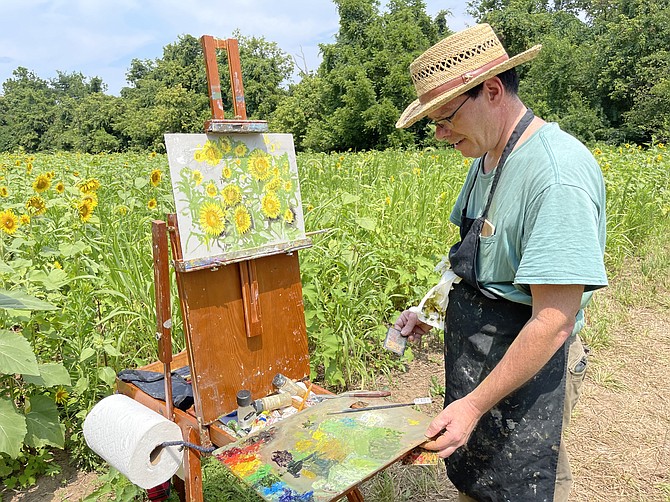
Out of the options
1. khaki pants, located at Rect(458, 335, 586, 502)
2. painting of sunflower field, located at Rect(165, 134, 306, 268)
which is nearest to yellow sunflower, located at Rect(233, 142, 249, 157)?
painting of sunflower field, located at Rect(165, 134, 306, 268)

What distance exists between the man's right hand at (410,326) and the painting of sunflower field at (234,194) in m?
0.49

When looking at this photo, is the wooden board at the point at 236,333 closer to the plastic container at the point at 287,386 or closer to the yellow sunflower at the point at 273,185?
the plastic container at the point at 287,386

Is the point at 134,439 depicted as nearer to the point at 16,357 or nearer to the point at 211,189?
the point at 16,357

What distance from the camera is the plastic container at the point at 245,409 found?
5.54 feet

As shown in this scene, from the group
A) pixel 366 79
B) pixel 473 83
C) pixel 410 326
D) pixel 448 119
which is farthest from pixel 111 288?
pixel 366 79

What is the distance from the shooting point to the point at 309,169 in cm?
483

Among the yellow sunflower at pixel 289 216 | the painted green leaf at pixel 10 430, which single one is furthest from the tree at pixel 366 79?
the painted green leaf at pixel 10 430

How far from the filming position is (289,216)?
1.87m

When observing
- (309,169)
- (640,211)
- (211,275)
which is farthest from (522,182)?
(640,211)

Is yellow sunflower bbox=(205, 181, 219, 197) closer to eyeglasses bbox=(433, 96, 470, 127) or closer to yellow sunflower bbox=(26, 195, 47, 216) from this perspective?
eyeglasses bbox=(433, 96, 470, 127)

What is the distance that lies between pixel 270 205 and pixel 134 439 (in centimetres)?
87

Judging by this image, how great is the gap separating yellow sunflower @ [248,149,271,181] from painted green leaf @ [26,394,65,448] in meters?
1.32

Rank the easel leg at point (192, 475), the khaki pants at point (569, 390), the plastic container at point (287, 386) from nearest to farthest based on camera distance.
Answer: the khaki pants at point (569, 390) → the easel leg at point (192, 475) → the plastic container at point (287, 386)

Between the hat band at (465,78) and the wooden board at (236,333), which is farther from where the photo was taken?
the wooden board at (236,333)
